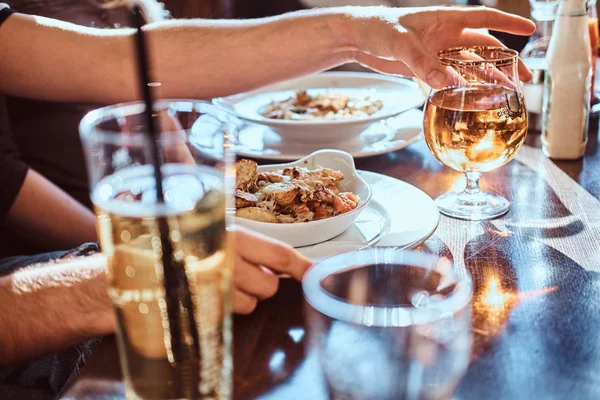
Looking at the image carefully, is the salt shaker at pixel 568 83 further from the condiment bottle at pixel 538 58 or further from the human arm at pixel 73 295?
the human arm at pixel 73 295

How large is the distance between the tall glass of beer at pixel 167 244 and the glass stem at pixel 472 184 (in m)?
0.60

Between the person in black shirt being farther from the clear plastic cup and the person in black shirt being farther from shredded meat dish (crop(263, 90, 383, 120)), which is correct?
the clear plastic cup

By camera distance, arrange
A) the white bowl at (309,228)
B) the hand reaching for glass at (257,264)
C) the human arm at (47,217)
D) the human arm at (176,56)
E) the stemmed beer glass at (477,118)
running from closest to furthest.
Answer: the hand reaching for glass at (257,264)
the white bowl at (309,228)
the stemmed beer glass at (477,118)
the human arm at (176,56)
the human arm at (47,217)

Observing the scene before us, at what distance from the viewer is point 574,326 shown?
2.30 ft

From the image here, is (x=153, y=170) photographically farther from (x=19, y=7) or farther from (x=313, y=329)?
(x=19, y=7)

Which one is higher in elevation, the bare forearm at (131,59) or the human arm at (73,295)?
the bare forearm at (131,59)

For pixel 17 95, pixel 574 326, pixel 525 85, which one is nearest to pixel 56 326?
pixel 574 326

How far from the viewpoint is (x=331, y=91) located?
5.18ft

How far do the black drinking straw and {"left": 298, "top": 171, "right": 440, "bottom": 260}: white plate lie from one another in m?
0.31

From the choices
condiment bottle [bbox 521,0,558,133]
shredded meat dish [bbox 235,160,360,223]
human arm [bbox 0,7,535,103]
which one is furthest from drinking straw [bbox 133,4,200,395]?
condiment bottle [bbox 521,0,558,133]

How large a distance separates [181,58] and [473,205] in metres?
0.74

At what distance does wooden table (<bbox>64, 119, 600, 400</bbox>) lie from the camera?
0.62 meters

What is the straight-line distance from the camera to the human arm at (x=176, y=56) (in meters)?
1.35

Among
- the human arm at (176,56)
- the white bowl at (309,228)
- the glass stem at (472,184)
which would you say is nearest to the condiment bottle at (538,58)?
the human arm at (176,56)
